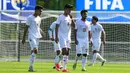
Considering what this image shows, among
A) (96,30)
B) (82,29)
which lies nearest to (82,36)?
(82,29)

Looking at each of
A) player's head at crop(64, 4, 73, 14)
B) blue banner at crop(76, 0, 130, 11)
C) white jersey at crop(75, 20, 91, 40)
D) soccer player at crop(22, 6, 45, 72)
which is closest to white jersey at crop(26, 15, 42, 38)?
soccer player at crop(22, 6, 45, 72)

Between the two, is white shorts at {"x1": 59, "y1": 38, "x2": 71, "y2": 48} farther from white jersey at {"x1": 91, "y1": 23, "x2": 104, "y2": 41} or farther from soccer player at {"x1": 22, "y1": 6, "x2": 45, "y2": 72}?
white jersey at {"x1": 91, "y1": 23, "x2": 104, "y2": 41}

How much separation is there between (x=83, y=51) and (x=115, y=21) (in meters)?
10.9

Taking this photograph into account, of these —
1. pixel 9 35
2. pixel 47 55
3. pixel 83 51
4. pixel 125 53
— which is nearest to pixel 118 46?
pixel 125 53

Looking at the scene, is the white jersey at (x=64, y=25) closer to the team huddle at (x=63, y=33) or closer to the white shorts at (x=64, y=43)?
the team huddle at (x=63, y=33)

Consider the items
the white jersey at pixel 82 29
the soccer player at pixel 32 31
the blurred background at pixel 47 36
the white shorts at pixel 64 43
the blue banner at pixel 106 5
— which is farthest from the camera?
the blue banner at pixel 106 5

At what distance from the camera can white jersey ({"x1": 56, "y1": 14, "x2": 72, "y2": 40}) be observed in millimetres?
19188

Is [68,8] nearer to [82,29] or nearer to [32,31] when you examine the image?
[32,31]

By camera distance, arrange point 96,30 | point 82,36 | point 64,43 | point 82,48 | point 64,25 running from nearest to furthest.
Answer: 1. point 64,43
2. point 64,25
3. point 82,48
4. point 82,36
5. point 96,30

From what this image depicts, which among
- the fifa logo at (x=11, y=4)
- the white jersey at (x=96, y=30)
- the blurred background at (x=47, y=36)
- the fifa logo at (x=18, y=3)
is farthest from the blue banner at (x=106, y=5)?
the white jersey at (x=96, y=30)

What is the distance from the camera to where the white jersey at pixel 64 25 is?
63.0 feet

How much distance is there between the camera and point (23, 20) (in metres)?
31.0

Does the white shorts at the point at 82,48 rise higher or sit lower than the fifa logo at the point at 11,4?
lower

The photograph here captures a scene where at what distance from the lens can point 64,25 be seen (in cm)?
1927
